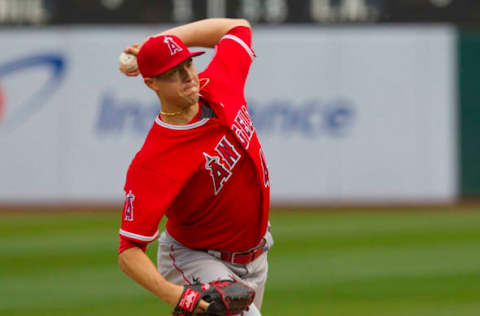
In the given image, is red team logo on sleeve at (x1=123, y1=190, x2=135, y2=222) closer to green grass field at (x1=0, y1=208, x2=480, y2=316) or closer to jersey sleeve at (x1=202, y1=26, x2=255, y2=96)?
jersey sleeve at (x1=202, y1=26, x2=255, y2=96)

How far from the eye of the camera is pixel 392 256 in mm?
8734

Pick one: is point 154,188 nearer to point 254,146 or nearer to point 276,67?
point 254,146

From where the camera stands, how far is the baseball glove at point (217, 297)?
3311 mm

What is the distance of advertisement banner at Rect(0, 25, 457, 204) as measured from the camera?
1298 centimetres

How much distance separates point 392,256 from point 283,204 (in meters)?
4.47

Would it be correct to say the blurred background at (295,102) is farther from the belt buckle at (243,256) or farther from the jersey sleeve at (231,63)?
the belt buckle at (243,256)

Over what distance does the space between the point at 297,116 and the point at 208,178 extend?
9.50m

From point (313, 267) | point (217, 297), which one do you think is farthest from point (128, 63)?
point (313, 267)

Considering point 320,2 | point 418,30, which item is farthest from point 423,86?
point 320,2

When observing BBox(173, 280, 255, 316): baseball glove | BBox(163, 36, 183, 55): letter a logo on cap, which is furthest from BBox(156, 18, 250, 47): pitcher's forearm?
BBox(173, 280, 255, 316): baseball glove

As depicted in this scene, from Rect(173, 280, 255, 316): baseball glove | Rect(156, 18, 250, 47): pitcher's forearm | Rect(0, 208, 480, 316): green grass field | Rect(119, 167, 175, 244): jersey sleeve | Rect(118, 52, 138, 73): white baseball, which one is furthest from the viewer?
Rect(0, 208, 480, 316): green grass field

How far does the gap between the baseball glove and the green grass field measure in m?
3.03

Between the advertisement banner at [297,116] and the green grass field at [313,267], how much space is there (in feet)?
3.53

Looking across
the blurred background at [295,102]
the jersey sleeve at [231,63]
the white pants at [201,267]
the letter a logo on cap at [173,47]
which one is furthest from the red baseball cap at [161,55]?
the blurred background at [295,102]
